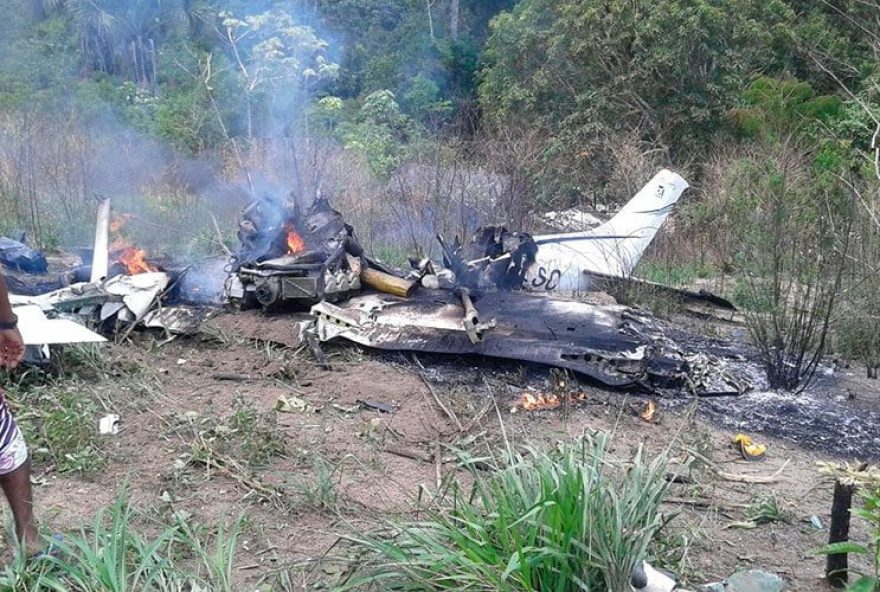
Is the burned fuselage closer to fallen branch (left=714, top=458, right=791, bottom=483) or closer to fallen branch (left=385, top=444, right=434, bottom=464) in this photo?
fallen branch (left=385, top=444, right=434, bottom=464)

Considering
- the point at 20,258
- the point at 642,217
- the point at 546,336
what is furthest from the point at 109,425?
the point at 642,217

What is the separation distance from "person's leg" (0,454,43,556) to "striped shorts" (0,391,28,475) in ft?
0.08

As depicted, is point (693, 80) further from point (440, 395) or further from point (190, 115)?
point (440, 395)

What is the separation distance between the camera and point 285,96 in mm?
18781

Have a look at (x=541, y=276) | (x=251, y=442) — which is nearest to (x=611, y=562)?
(x=251, y=442)

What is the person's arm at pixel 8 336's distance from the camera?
3291mm

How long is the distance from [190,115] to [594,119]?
1044 cm

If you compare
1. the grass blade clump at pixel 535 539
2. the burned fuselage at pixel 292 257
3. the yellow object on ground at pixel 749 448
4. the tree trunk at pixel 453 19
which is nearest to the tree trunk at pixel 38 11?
the tree trunk at pixel 453 19

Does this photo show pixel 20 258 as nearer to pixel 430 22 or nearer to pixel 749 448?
pixel 749 448

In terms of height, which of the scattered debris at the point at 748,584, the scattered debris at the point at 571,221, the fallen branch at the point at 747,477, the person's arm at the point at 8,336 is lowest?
the scattered debris at the point at 571,221

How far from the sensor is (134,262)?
8.31 meters

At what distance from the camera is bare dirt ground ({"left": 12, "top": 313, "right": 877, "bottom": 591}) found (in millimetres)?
3945

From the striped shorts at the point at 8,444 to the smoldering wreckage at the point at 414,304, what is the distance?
252cm

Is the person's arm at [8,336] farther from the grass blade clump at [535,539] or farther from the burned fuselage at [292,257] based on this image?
the burned fuselage at [292,257]
